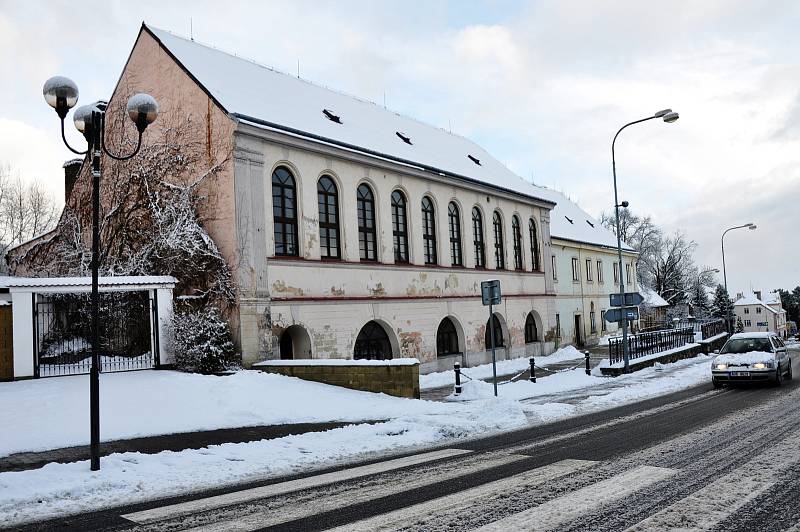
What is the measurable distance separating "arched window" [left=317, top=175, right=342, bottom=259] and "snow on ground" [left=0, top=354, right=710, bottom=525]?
6426mm

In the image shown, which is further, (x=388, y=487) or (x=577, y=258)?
(x=577, y=258)

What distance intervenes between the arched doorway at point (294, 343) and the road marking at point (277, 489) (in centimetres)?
1158

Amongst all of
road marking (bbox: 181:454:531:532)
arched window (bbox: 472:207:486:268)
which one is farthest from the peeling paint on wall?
arched window (bbox: 472:207:486:268)

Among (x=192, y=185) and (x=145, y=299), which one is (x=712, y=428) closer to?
(x=145, y=299)

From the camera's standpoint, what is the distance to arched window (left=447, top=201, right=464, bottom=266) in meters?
28.4

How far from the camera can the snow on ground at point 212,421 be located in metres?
7.65

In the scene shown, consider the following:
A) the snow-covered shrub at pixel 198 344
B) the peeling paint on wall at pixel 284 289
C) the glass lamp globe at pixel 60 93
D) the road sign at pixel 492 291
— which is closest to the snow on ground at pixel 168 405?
the snow-covered shrub at pixel 198 344

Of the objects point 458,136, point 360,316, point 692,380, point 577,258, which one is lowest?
point 692,380

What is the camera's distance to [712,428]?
35.4 feet

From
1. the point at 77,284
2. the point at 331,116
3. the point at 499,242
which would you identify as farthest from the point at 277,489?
the point at 499,242

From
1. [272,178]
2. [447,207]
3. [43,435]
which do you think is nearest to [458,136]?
[447,207]

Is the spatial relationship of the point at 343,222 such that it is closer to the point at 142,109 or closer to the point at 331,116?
the point at 331,116

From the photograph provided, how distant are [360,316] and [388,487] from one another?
49.8ft

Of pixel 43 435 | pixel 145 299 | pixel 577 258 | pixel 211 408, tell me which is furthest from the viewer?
pixel 577 258
